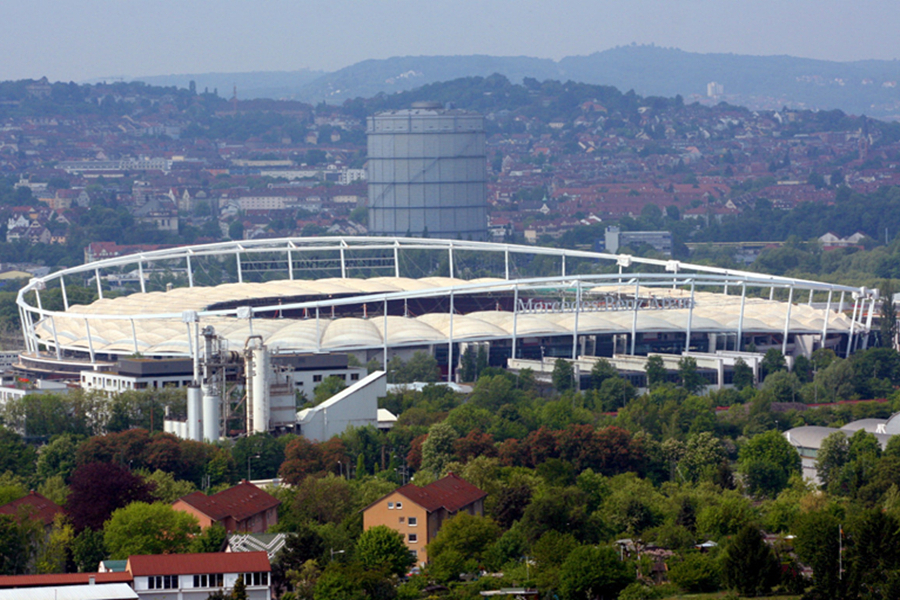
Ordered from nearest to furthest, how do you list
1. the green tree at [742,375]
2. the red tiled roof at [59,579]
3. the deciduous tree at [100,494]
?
1. the red tiled roof at [59,579]
2. the deciduous tree at [100,494]
3. the green tree at [742,375]

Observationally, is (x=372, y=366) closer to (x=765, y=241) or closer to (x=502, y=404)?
(x=502, y=404)

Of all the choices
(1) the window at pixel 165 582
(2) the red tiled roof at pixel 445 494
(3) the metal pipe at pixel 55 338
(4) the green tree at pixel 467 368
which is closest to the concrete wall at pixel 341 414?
(2) the red tiled roof at pixel 445 494

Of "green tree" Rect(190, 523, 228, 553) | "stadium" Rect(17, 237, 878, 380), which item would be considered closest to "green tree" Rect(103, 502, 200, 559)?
"green tree" Rect(190, 523, 228, 553)

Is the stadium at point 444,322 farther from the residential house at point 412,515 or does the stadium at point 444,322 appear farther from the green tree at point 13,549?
the green tree at point 13,549

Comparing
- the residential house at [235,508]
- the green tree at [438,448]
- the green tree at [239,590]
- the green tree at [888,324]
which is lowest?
the green tree at [888,324]

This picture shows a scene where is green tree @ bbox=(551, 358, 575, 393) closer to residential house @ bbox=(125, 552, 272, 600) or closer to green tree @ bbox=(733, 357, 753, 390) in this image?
green tree @ bbox=(733, 357, 753, 390)

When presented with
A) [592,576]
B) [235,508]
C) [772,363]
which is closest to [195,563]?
[235,508]

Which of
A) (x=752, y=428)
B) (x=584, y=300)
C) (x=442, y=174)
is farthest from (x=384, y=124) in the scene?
(x=752, y=428)

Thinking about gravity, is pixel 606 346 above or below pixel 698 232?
above
